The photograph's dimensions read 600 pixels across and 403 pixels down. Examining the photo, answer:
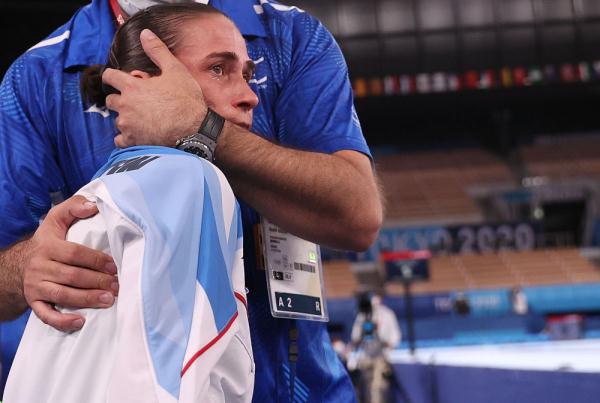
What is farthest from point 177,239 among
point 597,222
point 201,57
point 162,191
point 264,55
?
point 597,222

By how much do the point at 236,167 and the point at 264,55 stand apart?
Answer: 1.01 ft

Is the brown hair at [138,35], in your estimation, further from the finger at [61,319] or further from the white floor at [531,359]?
the white floor at [531,359]

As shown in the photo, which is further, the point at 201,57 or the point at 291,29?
the point at 291,29

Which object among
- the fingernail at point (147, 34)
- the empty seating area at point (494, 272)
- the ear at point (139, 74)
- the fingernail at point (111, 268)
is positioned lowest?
the fingernail at point (111, 268)

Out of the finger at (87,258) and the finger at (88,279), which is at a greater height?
the finger at (87,258)

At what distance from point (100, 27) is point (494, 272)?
14777 millimetres

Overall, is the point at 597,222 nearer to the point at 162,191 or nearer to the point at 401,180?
the point at 401,180

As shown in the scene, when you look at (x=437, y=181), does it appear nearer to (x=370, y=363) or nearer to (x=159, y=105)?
(x=370, y=363)

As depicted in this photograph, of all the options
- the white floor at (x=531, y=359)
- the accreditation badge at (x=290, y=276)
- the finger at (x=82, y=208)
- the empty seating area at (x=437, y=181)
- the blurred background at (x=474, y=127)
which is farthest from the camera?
the empty seating area at (x=437, y=181)

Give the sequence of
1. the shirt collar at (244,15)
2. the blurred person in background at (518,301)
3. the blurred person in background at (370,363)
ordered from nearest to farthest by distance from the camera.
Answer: the shirt collar at (244,15)
the blurred person in background at (370,363)
the blurred person in background at (518,301)

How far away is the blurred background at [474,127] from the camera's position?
1592cm

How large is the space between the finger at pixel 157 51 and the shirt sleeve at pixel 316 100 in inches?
10.3

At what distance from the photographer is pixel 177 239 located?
88 cm

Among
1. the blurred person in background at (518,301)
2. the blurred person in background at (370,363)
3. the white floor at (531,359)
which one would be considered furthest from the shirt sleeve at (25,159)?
the blurred person in background at (518,301)
